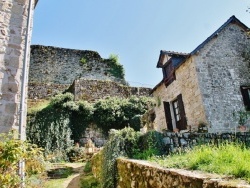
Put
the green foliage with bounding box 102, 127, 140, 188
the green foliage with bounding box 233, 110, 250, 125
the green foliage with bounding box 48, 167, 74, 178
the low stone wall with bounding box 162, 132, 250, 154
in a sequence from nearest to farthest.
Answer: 1. the green foliage with bounding box 102, 127, 140, 188
2. the low stone wall with bounding box 162, 132, 250, 154
3. the green foliage with bounding box 48, 167, 74, 178
4. the green foliage with bounding box 233, 110, 250, 125

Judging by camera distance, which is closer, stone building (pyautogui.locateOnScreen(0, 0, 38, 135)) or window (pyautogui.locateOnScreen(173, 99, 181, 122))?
stone building (pyautogui.locateOnScreen(0, 0, 38, 135))

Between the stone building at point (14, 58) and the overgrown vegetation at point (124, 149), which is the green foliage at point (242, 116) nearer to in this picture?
the overgrown vegetation at point (124, 149)

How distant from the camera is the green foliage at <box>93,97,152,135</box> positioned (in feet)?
57.9

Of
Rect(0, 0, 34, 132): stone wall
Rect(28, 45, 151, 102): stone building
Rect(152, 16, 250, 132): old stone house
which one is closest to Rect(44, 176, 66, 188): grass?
Rect(0, 0, 34, 132): stone wall

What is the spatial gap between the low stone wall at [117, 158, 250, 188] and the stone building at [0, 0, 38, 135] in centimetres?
239

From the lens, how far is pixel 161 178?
4.10 m

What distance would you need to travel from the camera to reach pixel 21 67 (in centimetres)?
511

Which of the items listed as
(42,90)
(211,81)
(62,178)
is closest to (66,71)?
(42,90)

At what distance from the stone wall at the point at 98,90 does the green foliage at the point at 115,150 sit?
40.0 feet

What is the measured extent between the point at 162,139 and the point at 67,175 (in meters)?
4.56

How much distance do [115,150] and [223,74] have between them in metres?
7.15

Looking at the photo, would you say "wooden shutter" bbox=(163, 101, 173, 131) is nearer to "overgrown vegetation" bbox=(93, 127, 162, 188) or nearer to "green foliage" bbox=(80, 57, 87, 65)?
"overgrown vegetation" bbox=(93, 127, 162, 188)

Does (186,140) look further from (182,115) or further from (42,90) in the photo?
(42,90)

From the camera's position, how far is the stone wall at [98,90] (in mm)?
20109
